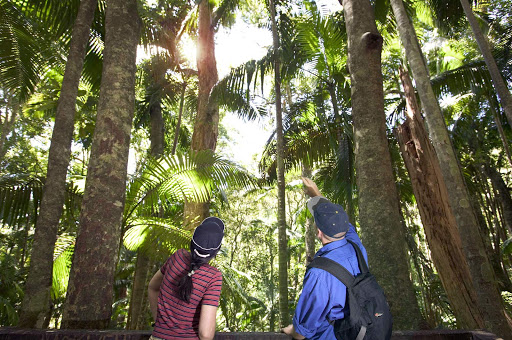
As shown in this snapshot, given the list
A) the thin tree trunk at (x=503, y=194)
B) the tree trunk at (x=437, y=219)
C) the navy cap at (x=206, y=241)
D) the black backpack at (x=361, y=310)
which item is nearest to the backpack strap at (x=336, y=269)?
the black backpack at (x=361, y=310)

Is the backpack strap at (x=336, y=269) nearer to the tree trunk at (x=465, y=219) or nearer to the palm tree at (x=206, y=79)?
the tree trunk at (x=465, y=219)

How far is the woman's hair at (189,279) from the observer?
1.86 m

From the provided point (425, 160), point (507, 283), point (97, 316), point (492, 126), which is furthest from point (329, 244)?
point (492, 126)

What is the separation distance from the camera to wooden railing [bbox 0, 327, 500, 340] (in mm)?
2302

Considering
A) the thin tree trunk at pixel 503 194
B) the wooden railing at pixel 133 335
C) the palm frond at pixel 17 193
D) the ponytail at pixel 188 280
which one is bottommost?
the wooden railing at pixel 133 335

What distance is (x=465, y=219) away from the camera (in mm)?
3623

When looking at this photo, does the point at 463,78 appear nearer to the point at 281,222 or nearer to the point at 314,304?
the point at 281,222

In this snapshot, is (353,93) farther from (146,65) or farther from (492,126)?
(492,126)

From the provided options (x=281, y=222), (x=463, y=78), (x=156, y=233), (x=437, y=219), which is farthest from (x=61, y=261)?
(x=463, y=78)

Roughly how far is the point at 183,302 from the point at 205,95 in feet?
23.6

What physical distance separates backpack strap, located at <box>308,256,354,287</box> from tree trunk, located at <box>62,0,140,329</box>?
1937 millimetres

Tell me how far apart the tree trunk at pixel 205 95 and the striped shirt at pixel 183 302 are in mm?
5244

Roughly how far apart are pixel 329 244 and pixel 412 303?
177 cm

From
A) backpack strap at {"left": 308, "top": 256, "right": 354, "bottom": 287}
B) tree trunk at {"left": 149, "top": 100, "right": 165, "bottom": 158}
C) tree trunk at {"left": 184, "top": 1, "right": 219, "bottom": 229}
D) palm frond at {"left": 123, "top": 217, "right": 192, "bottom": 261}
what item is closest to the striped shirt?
backpack strap at {"left": 308, "top": 256, "right": 354, "bottom": 287}
